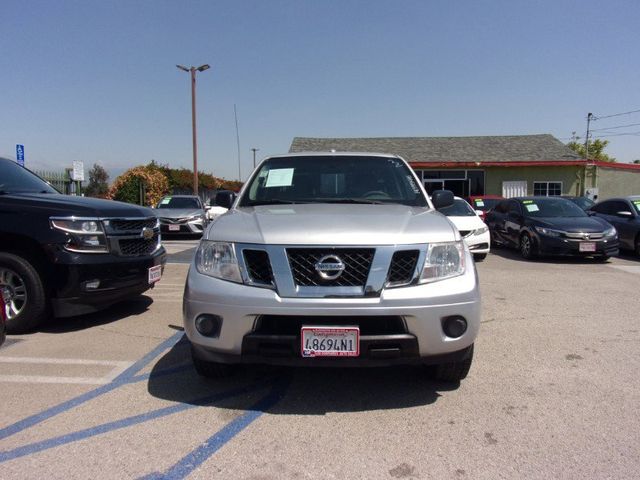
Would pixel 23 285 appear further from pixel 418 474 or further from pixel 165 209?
pixel 165 209

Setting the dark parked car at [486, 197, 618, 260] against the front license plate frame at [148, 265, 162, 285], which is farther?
the dark parked car at [486, 197, 618, 260]

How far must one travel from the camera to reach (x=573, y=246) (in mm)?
9594

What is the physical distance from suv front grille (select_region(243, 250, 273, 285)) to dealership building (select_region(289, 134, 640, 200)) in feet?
72.0

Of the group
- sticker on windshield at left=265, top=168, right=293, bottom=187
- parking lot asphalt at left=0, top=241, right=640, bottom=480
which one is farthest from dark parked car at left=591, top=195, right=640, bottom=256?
sticker on windshield at left=265, top=168, right=293, bottom=187

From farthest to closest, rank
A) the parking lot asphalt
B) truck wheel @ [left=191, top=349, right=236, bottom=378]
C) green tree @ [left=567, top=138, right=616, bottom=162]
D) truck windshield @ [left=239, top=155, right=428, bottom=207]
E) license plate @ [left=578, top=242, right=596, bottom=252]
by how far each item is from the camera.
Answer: green tree @ [left=567, top=138, right=616, bottom=162] < license plate @ [left=578, top=242, right=596, bottom=252] < truck windshield @ [left=239, top=155, right=428, bottom=207] < truck wheel @ [left=191, top=349, right=236, bottom=378] < the parking lot asphalt

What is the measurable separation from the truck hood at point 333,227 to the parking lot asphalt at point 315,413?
108 centimetres

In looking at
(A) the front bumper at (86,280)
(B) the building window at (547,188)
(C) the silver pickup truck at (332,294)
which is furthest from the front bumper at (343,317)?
(B) the building window at (547,188)

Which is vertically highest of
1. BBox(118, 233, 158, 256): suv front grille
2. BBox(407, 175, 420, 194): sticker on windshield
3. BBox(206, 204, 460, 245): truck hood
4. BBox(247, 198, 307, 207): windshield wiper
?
BBox(407, 175, 420, 194): sticker on windshield

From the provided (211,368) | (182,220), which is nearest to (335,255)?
(211,368)

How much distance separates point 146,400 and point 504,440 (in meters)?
2.23

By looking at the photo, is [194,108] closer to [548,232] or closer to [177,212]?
[177,212]

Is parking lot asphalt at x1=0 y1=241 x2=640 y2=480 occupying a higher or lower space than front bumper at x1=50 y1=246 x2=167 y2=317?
lower

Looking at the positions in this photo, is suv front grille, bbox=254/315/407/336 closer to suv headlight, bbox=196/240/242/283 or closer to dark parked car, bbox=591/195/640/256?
suv headlight, bbox=196/240/242/283

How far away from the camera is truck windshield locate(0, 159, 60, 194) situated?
5.27m
